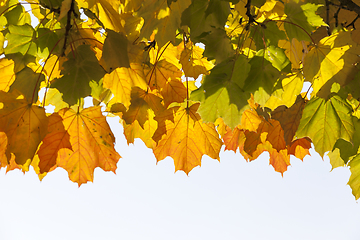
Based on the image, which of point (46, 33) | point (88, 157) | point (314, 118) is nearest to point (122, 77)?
point (46, 33)

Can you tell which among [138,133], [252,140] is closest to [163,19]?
[138,133]

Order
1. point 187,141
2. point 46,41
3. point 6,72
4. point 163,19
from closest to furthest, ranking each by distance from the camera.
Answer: point 163,19, point 46,41, point 6,72, point 187,141

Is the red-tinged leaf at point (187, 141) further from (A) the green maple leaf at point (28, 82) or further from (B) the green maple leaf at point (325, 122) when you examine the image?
(A) the green maple leaf at point (28, 82)

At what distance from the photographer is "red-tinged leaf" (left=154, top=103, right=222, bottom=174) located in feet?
6.51

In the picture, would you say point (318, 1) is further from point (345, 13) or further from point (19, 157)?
point (19, 157)

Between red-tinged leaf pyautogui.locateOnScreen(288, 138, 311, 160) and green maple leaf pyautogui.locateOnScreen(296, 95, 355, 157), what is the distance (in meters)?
0.74

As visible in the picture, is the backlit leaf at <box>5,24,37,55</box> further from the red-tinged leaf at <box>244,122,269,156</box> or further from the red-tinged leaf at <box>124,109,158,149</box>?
the red-tinged leaf at <box>244,122,269,156</box>

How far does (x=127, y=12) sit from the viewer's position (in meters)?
1.56

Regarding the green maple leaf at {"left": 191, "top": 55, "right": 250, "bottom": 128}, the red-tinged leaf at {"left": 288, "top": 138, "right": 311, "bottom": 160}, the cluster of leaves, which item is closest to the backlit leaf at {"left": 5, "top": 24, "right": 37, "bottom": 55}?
Result: the cluster of leaves

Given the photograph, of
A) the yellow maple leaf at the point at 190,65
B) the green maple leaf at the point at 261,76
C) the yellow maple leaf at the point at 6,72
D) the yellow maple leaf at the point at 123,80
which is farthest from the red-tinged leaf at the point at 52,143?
the green maple leaf at the point at 261,76

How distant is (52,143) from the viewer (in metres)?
1.58

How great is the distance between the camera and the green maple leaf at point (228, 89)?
132 centimetres

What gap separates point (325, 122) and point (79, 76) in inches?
53.5

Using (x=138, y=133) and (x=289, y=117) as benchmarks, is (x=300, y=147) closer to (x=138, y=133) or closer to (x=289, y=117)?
(x=289, y=117)
